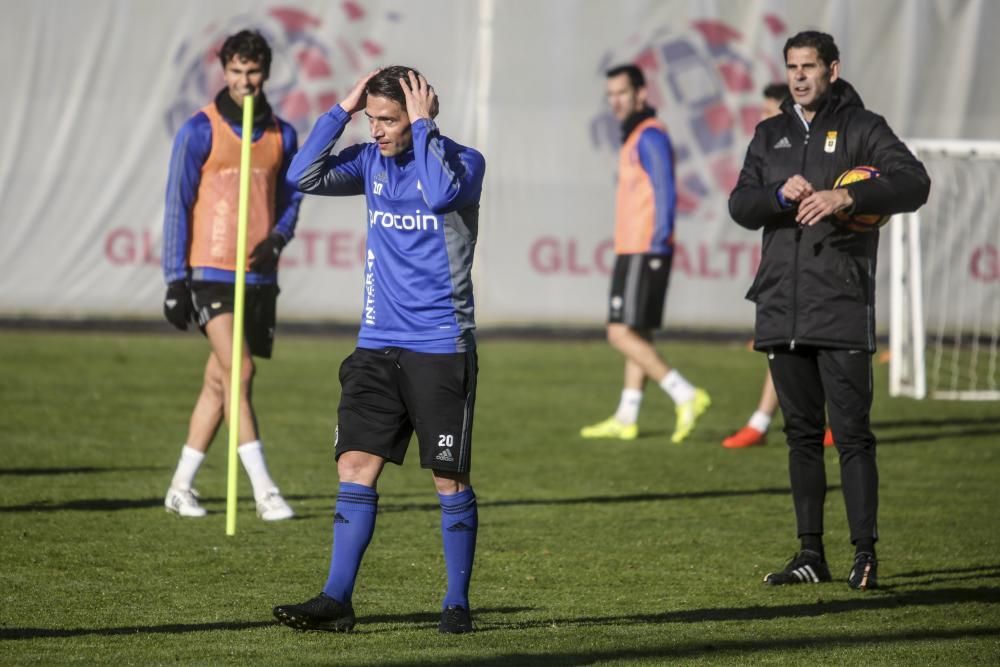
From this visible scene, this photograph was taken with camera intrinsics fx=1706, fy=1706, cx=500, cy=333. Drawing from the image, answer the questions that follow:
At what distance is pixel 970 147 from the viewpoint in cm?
1484

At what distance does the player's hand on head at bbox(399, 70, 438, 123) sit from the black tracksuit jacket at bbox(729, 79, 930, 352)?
1672 mm

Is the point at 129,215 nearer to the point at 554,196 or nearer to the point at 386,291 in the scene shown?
the point at 554,196

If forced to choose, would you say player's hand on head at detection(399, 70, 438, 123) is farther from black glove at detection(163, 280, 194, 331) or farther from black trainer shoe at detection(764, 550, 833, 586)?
black glove at detection(163, 280, 194, 331)

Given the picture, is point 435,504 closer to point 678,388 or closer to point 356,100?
point 678,388

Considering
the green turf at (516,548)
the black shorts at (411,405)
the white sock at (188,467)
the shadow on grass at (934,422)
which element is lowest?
the green turf at (516,548)

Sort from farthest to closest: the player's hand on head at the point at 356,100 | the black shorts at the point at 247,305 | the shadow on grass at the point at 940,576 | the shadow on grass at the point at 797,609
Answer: the black shorts at the point at 247,305 → the shadow on grass at the point at 940,576 → the shadow on grass at the point at 797,609 → the player's hand on head at the point at 356,100

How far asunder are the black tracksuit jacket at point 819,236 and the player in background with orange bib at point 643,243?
463 centimetres

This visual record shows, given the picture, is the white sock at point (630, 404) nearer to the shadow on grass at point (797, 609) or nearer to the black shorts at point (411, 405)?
the shadow on grass at point (797, 609)

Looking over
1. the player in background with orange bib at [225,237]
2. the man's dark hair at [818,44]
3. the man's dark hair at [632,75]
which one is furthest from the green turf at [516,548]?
→ the man's dark hair at [632,75]

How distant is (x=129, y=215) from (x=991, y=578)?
543 inches

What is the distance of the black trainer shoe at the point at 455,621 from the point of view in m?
6.03

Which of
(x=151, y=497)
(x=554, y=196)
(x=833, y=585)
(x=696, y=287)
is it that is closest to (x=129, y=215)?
(x=554, y=196)

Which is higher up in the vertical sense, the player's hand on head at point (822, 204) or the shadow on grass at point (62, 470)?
the player's hand on head at point (822, 204)

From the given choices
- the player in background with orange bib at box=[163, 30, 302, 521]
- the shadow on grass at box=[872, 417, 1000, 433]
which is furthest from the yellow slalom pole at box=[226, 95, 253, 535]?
the shadow on grass at box=[872, 417, 1000, 433]
